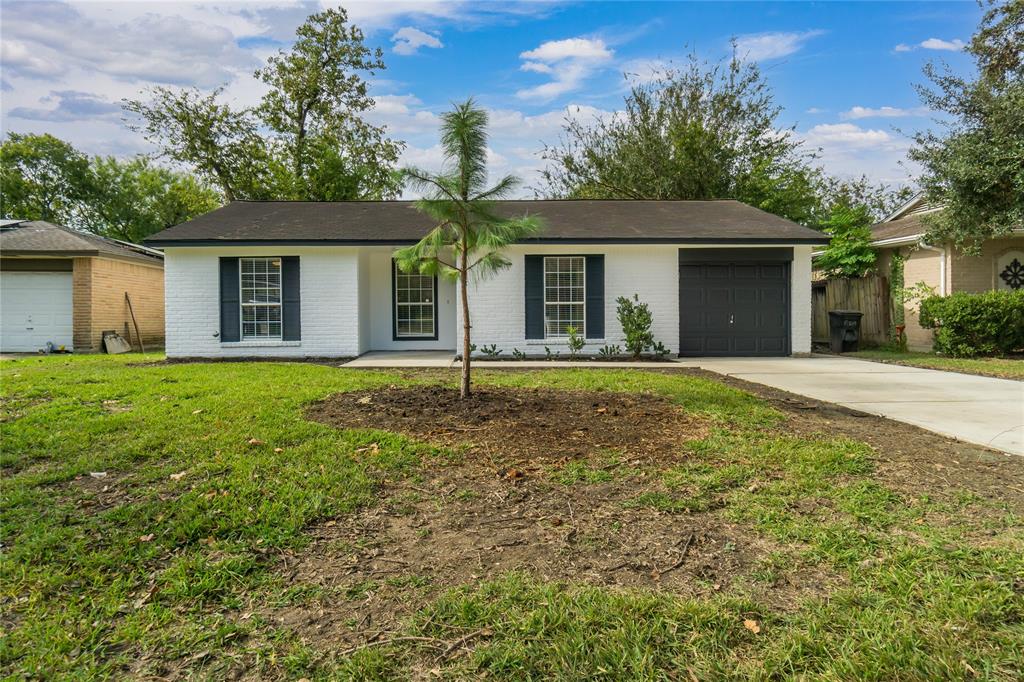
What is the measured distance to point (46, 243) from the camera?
14133 millimetres

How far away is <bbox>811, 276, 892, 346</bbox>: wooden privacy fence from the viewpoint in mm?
14914

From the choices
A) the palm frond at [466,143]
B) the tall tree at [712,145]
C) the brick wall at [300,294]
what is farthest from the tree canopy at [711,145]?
the palm frond at [466,143]

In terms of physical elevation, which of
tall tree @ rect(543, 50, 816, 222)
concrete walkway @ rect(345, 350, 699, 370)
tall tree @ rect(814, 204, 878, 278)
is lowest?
concrete walkway @ rect(345, 350, 699, 370)

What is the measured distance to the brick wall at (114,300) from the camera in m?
14.0

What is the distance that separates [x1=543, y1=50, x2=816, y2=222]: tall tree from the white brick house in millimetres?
11437

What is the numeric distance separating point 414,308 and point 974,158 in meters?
12.5

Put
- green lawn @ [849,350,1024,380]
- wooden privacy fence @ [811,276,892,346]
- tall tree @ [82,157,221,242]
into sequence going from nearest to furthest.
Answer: green lawn @ [849,350,1024,380], wooden privacy fence @ [811,276,892,346], tall tree @ [82,157,221,242]

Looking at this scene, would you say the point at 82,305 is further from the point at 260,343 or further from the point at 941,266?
the point at 941,266

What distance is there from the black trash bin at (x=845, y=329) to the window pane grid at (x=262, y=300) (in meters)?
13.7

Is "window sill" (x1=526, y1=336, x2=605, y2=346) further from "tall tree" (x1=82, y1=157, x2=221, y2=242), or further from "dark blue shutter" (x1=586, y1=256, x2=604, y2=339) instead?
"tall tree" (x1=82, y1=157, x2=221, y2=242)

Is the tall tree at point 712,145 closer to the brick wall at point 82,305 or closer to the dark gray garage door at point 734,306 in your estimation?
the dark gray garage door at point 734,306

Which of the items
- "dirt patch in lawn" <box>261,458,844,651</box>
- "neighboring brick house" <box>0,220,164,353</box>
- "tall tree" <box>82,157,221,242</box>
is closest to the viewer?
"dirt patch in lawn" <box>261,458,844,651</box>

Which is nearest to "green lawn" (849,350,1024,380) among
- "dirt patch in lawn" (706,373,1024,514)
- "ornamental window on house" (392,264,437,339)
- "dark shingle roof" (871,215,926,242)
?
"dark shingle roof" (871,215,926,242)

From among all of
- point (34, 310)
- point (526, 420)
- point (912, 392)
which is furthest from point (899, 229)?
point (34, 310)
